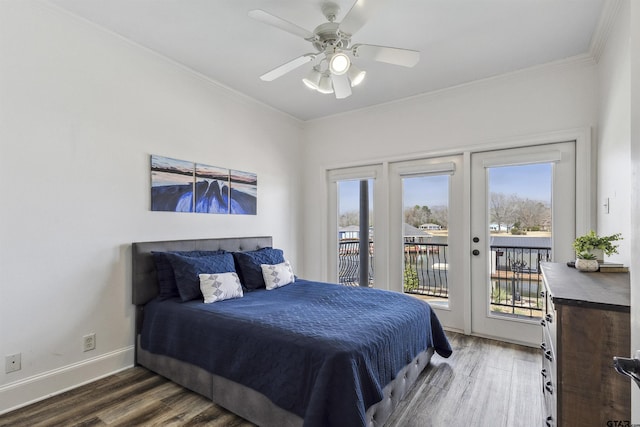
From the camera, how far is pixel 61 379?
230 centimetres

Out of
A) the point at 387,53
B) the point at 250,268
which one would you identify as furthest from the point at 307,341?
the point at 387,53

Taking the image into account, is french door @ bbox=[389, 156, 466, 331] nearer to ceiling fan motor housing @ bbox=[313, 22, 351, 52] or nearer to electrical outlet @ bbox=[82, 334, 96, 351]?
ceiling fan motor housing @ bbox=[313, 22, 351, 52]

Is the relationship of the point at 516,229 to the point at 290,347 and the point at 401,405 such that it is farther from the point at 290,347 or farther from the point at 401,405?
the point at 290,347

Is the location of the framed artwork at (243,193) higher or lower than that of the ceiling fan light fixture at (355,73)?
lower

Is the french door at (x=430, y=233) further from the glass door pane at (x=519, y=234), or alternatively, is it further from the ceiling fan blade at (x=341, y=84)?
the ceiling fan blade at (x=341, y=84)

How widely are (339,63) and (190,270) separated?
2010 millimetres

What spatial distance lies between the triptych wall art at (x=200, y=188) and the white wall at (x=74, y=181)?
86mm

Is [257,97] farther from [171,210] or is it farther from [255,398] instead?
[255,398]

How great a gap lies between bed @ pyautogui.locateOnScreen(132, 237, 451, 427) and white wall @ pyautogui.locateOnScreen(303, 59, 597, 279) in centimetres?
189

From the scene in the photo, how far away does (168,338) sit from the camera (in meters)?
2.45

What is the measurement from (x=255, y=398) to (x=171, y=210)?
189 cm

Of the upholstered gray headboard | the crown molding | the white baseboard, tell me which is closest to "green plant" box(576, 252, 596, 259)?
the crown molding

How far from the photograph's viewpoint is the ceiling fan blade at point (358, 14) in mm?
1761

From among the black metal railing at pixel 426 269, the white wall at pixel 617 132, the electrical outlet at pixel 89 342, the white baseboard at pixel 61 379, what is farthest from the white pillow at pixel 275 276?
the white wall at pixel 617 132
